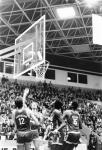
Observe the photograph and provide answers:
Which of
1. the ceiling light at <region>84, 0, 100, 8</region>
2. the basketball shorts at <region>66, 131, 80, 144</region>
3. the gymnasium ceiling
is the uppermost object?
the ceiling light at <region>84, 0, 100, 8</region>

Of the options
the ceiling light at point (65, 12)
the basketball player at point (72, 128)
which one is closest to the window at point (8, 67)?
the ceiling light at point (65, 12)

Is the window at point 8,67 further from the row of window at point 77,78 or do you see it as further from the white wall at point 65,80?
the row of window at point 77,78

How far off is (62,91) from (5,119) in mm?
12376

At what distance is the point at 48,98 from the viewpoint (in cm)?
2670

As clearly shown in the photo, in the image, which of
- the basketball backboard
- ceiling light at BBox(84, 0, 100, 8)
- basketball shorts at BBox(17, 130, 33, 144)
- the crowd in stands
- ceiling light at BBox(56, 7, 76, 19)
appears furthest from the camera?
ceiling light at BBox(56, 7, 76, 19)

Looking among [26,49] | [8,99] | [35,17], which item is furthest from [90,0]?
[8,99]

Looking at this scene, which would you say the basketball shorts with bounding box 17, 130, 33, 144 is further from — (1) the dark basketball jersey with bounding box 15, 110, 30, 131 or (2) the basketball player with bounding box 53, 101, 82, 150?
(2) the basketball player with bounding box 53, 101, 82, 150

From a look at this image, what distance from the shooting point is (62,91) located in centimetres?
3025

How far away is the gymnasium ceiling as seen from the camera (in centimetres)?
2095

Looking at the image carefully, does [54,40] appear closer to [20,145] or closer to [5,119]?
[5,119]

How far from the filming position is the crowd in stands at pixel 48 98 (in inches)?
793

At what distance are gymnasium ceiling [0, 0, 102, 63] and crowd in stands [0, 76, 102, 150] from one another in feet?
12.5

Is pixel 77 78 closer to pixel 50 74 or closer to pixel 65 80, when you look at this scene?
pixel 65 80

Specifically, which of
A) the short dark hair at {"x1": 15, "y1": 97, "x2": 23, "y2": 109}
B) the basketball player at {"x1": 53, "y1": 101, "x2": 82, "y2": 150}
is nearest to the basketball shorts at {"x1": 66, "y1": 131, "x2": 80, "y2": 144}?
the basketball player at {"x1": 53, "y1": 101, "x2": 82, "y2": 150}
